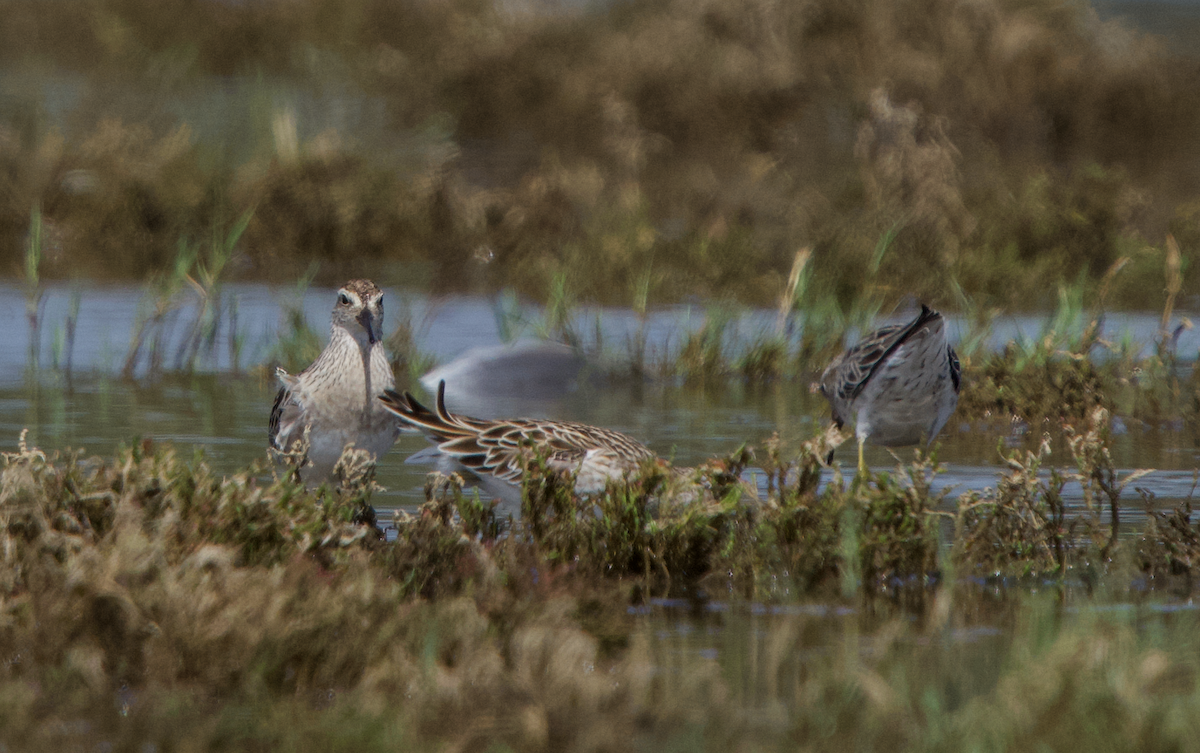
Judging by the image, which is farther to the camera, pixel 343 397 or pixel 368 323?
pixel 368 323

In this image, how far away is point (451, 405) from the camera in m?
10.3

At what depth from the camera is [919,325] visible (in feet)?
25.4

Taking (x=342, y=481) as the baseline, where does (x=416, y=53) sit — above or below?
above

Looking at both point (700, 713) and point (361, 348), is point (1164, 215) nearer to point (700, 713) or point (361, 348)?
point (361, 348)

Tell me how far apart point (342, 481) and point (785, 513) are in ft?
5.34

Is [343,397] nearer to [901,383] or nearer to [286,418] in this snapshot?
[286,418]

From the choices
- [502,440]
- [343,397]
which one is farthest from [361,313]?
[502,440]

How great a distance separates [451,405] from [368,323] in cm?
338

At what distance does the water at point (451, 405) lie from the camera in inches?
337

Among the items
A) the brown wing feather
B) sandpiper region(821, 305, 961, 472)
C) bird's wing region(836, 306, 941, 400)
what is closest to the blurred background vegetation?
bird's wing region(836, 306, 941, 400)

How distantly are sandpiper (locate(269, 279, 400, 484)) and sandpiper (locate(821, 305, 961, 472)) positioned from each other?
86.5 inches

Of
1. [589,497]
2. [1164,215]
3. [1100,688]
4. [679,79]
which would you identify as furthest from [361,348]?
[679,79]

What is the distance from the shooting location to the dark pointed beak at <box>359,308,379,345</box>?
6.96 m

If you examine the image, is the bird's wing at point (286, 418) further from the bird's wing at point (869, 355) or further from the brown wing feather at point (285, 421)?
the bird's wing at point (869, 355)
